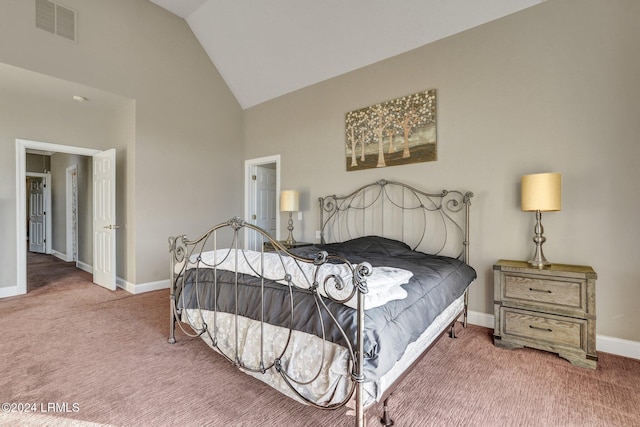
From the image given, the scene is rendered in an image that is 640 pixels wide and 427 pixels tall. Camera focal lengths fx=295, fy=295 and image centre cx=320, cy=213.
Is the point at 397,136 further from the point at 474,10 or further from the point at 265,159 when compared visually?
the point at 265,159

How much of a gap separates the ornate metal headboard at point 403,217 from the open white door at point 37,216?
7.77 m

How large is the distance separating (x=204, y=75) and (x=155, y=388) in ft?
15.2

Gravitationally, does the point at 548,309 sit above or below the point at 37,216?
below

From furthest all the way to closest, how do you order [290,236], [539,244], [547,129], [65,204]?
1. [65,204]
2. [290,236]
3. [547,129]
4. [539,244]

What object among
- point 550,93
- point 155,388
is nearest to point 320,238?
point 155,388

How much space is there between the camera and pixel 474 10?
116 inches

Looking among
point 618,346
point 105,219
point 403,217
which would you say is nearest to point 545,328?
point 618,346

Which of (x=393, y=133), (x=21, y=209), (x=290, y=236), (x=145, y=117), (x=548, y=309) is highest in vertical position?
(x=145, y=117)

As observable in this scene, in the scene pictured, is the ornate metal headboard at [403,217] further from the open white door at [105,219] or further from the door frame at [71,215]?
the door frame at [71,215]

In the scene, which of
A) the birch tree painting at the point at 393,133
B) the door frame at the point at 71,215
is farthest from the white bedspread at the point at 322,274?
the door frame at the point at 71,215

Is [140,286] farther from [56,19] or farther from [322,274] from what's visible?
[322,274]

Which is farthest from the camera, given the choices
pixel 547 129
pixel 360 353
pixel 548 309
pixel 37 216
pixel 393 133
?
pixel 37 216

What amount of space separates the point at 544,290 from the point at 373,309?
183cm

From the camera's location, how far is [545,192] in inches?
93.8
